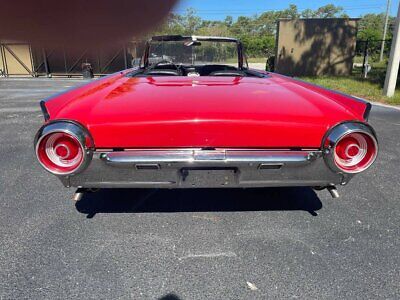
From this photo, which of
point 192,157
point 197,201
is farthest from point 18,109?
point 192,157

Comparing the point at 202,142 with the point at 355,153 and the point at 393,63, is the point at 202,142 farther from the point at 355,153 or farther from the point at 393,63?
the point at 393,63

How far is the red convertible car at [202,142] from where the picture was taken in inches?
81.4

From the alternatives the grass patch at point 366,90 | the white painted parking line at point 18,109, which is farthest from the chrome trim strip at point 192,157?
the grass patch at point 366,90

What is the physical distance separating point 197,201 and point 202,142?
3.58 ft

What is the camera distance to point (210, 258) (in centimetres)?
229

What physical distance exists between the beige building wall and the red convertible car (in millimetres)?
15081

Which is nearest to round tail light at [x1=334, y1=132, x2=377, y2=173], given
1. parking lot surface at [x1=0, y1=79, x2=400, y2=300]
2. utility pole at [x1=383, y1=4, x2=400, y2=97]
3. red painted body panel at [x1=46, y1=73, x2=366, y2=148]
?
red painted body panel at [x1=46, y1=73, x2=366, y2=148]

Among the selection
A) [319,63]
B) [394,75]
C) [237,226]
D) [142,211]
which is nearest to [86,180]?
[142,211]

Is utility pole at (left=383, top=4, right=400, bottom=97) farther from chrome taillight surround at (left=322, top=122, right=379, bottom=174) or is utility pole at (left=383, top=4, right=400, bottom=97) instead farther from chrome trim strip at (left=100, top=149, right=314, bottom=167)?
chrome trim strip at (left=100, top=149, right=314, bottom=167)

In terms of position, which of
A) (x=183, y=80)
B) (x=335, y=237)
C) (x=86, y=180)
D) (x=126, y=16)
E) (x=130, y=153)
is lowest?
(x=335, y=237)

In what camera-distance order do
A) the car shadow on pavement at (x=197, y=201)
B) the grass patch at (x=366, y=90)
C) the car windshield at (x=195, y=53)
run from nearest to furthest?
the car shadow on pavement at (x=197, y=201) → the car windshield at (x=195, y=53) → the grass patch at (x=366, y=90)

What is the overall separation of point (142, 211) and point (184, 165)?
3.19ft

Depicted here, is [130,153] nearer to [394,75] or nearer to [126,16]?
[126,16]

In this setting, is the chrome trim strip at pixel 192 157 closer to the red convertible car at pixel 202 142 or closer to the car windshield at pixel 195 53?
the red convertible car at pixel 202 142
